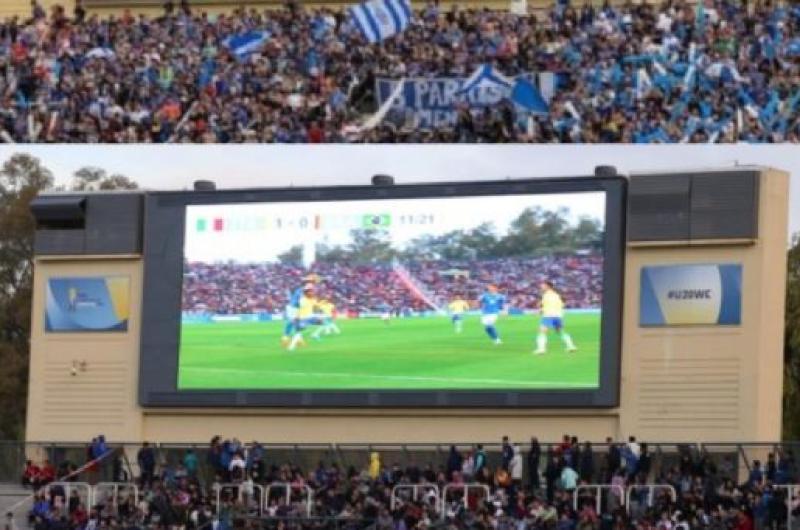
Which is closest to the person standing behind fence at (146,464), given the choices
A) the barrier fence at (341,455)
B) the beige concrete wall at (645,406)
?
the barrier fence at (341,455)

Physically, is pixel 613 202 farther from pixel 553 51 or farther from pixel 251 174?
pixel 251 174

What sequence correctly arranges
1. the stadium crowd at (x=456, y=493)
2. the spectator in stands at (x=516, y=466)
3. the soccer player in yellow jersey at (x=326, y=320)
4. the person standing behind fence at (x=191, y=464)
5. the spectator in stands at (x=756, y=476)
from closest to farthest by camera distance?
the stadium crowd at (x=456, y=493) < the spectator in stands at (x=756, y=476) < the spectator in stands at (x=516, y=466) < the person standing behind fence at (x=191, y=464) < the soccer player in yellow jersey at (x=326, y=320)

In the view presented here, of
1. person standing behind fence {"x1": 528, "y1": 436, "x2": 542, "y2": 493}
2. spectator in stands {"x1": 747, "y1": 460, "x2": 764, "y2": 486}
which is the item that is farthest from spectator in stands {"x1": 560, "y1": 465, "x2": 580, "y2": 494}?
spectator in stands {"x1": 747, "y1": 460, "x2": 764, "y2": 486}

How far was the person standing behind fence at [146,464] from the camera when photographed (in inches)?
1586

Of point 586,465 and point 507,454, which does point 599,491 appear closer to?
point 586,465

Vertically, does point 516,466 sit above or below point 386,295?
below

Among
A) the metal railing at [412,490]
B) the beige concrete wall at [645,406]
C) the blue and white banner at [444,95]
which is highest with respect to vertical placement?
the blue and white banner at [444,95]

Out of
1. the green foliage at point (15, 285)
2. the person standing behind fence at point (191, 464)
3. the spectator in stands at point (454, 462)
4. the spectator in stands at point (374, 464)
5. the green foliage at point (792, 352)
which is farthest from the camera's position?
the green foliage at point (15, 285)

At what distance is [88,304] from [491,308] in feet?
21.6

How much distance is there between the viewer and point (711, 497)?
116ft

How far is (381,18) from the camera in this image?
42469mm

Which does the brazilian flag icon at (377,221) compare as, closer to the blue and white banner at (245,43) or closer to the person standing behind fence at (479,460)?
the blue and white banner at (245,43)

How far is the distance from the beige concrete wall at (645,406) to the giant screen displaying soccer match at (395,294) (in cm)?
45

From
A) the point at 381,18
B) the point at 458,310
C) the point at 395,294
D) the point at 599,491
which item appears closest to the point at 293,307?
the point at 395,294
